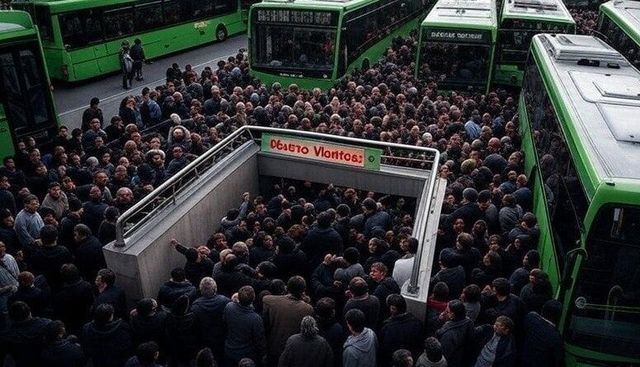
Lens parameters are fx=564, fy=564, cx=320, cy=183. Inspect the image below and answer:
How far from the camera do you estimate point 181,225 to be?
8555mm

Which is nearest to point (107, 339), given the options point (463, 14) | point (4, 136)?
point (4, 136)

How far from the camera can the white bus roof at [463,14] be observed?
1572cm

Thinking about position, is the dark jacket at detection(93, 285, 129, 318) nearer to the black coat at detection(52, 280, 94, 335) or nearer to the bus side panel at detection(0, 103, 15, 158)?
the black coat at detection(52, 280, 94, 335)

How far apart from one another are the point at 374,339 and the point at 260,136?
669cm

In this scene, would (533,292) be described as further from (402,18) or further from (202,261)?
(402,18)

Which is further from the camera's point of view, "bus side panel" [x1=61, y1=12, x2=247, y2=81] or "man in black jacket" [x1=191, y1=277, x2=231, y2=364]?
"bus side panel" [x1=61, y1=12, x2=247, y2=81]

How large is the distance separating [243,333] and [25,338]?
2.20 m

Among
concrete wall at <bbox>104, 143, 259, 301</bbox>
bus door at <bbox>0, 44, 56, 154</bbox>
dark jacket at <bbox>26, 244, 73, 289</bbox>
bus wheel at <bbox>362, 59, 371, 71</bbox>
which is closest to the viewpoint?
dark jacket at <bbox>26, 244, 73, 289</bbox>

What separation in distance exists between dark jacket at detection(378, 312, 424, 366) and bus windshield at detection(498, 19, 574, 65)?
1335 centimetres

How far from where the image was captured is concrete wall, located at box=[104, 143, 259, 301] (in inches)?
286

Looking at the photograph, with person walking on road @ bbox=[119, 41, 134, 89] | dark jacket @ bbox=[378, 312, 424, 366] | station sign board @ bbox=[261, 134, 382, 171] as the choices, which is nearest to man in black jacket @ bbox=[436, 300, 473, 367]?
dark jacket @ bbox=[378, 312, 424, 366]

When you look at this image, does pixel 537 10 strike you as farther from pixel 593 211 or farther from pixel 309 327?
pixel 309 327

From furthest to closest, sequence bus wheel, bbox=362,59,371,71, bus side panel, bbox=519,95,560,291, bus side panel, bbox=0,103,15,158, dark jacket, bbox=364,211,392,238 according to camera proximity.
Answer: bus wheel, bbox=362,59,371,71 < bus side panel, bbox=0,103,15,158 < dark jacket, bbox=364,211,392,238 < bus side panel, bbox=519,95,560,291

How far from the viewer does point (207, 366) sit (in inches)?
199
